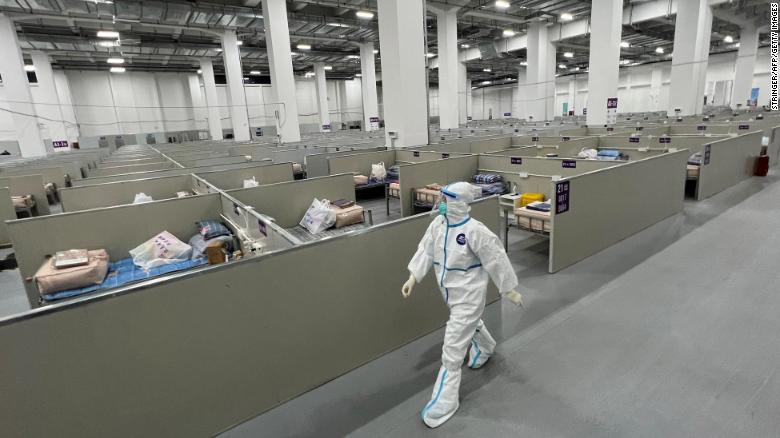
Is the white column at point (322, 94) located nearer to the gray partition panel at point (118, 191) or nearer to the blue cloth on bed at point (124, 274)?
the gray partition panel at point (118, 191)

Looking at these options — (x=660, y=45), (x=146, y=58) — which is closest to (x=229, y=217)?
(x=146, y=58)

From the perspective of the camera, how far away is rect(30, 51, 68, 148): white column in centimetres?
1609

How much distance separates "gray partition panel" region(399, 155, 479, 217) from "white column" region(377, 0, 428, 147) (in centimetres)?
216

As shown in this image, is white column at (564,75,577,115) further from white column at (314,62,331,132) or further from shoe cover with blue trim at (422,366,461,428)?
shoe cover with blue trim at (422,366,461,428)

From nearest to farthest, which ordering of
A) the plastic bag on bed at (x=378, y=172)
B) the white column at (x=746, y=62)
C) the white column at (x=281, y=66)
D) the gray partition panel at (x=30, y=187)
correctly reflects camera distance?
the gray partition panel at (x=30, y=187)
the plastic bag on bed at (x=378, y=172)
the white column at (x=281, y=66)
the white column at (x=746, y=62)

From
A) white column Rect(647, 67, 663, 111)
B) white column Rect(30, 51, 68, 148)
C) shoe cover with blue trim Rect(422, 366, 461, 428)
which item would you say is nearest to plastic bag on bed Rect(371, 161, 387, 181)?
shoe cover with blue trim Rect(422, 366, 461, 428)

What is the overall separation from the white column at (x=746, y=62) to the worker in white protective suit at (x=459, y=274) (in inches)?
920

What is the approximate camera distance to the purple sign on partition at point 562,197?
3.97 metres

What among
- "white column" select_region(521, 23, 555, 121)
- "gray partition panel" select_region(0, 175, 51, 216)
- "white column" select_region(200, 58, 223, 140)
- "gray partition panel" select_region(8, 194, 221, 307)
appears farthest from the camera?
"white column" select_region(200, 58, 223, 140)

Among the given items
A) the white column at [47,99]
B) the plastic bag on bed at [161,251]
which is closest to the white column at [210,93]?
the white column at [47,99]

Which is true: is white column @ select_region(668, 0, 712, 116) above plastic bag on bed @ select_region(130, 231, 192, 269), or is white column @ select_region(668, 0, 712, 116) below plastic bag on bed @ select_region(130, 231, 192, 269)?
above

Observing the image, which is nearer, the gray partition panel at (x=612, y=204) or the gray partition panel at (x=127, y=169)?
the gray partition panel at (x=612, y=204)

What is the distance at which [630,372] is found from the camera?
2.59 m

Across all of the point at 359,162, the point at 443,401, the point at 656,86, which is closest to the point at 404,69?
the point at 359,162
